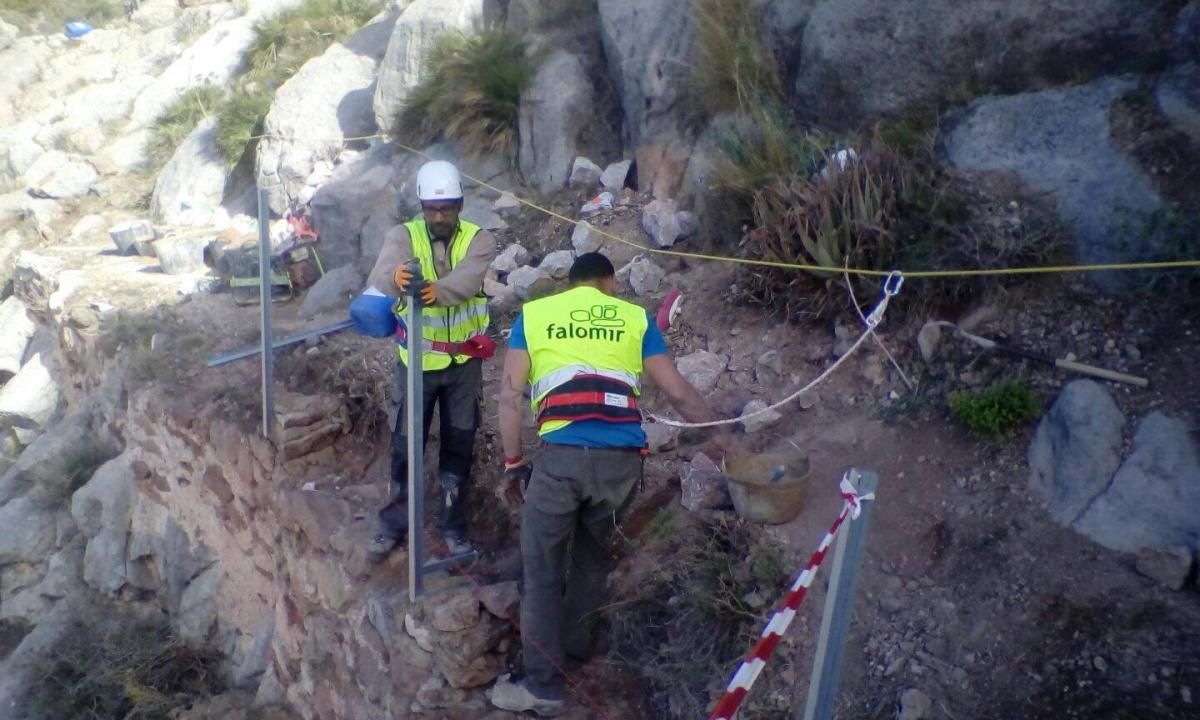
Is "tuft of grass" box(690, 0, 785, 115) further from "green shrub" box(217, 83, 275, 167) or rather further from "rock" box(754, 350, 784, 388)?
"green shrub" box(217, 83, 275, 167)

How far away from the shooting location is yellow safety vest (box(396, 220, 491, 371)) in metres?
4.65

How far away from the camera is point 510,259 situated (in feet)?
25.8

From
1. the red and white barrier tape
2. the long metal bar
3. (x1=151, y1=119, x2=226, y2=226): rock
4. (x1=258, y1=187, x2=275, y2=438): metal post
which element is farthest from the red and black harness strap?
(x1=151, y1=119, x2=226, y2=226): rock

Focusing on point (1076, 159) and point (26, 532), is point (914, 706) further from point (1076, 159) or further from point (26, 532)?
point (26, 532)

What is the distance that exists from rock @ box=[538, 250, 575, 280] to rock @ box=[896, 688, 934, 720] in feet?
14.3

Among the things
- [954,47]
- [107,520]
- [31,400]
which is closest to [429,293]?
[954,47]

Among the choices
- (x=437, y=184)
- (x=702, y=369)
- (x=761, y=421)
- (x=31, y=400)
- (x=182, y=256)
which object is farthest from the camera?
(x=31, y=400)

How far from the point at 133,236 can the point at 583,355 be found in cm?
897

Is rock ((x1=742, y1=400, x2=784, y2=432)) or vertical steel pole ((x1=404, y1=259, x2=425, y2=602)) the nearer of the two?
vertical steel pole ((x1=404, y1=259, x2=425, y2=602))

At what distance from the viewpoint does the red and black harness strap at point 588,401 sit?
3.90m

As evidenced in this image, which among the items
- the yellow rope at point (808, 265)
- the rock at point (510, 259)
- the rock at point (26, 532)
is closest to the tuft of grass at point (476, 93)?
the yellow rope at point (808, 265)

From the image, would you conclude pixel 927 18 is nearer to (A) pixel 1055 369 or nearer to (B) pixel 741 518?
(A) pixel 1055 369

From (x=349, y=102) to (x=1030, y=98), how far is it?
8109 millimetres

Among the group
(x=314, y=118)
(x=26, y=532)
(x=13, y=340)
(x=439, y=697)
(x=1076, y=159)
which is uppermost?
(x=1076, y=159)
